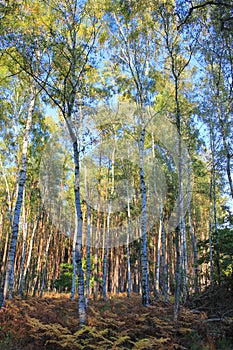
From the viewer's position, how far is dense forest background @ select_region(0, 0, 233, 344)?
952 cm

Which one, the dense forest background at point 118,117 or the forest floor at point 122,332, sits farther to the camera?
the dense forest background at point 118,117

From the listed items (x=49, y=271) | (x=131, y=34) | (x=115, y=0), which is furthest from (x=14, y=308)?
(x=49, y=271)

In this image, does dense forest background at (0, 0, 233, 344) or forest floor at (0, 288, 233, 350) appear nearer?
forest floor at (0, 288, 233, 350)

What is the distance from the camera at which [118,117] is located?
57.3 ft

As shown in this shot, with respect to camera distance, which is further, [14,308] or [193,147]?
[193,147]

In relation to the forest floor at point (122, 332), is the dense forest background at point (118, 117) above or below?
above

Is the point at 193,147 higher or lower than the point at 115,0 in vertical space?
lower

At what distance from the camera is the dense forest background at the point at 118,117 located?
375 inches

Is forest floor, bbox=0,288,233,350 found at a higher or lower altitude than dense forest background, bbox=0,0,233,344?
lower

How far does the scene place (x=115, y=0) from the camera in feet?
40.7

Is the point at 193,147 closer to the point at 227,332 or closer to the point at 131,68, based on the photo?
the point at 131,68

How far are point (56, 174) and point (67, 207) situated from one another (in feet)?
19.7

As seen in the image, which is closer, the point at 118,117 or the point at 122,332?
the point at 122,332

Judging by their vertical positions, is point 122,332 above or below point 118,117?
below
